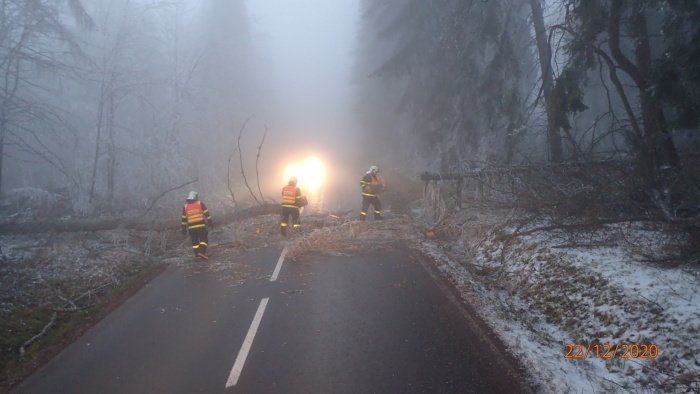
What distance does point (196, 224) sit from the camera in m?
10.4

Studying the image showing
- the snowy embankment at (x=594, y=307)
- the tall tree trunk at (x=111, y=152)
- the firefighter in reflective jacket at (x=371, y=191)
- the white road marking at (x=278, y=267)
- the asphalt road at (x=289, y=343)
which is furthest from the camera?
the tall tree trunk at (x=111, y=152)

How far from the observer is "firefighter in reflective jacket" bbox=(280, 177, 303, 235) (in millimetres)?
12398

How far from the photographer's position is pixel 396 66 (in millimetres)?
21688

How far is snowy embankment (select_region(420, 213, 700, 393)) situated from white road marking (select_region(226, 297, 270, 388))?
333cm

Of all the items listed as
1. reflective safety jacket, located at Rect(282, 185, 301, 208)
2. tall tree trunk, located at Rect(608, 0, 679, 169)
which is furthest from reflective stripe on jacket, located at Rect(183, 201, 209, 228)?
tall tree trunk, located at Rect(608, 0, 679, 169)

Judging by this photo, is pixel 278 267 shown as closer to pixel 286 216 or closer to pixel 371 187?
pixel 286 216

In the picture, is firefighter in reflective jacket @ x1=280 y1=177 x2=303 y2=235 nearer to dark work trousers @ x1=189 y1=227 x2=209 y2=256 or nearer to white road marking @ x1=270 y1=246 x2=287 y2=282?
white road marking @ x1=270 y1=246 x2=287 y2=282

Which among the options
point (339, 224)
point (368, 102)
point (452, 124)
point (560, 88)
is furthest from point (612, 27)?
point (368, 102)

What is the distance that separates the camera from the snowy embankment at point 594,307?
165 inches

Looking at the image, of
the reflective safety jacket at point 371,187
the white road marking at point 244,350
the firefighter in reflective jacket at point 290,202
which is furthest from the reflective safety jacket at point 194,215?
the reflective safety jacket at point 371,187

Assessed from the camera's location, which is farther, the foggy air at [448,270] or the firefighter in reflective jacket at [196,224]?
the firefighter in reflective jacket at [196,224]

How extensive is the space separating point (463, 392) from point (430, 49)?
755 inches

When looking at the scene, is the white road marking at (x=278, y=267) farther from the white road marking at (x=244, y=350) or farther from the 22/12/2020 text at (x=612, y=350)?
the 22/12/2020 text at (x=612, y=350)

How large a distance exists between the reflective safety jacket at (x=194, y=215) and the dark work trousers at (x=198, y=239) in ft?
0.40
